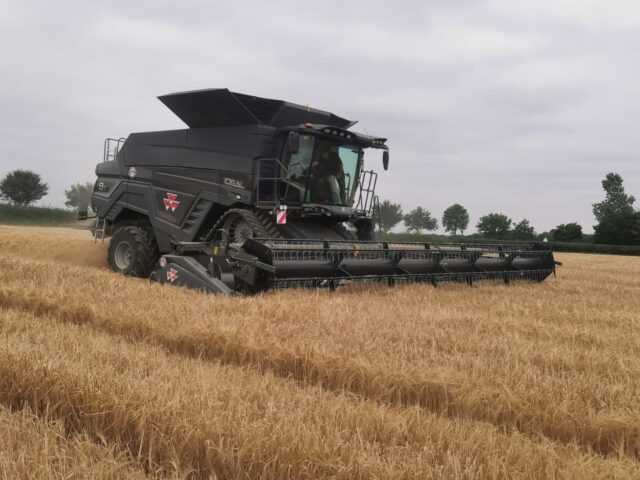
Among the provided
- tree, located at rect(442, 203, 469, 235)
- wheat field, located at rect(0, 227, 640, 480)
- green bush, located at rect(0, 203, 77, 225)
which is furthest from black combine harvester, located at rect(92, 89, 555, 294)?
tree, located at rect(442, 203, 469, 235)

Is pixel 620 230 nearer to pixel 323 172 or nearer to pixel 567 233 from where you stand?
pixel 567 233

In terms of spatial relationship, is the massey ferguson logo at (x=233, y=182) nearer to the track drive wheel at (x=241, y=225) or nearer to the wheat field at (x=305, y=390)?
the track drive wheel at (x=241, y=225)

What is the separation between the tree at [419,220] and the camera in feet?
321

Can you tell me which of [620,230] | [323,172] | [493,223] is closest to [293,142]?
[323,172]

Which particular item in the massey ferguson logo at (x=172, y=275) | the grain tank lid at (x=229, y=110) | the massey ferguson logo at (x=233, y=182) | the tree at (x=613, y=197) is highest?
the tree at (x=613, y=197)

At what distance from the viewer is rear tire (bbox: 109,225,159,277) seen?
862 centimetres

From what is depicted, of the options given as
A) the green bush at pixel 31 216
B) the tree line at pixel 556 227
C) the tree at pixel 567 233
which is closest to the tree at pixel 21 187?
the green bush at pixel 31 216

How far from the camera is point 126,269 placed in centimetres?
884

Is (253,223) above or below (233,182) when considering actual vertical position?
below

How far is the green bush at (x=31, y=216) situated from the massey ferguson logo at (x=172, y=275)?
39.9 m

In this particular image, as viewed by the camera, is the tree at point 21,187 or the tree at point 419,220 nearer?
the tree at point 21,187

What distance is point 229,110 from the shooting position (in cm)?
799

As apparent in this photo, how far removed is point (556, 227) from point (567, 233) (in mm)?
2435

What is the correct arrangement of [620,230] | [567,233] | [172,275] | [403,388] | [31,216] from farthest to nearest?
[567,233] < [620,230] < [31,216] < [172,275] < [403,388]
